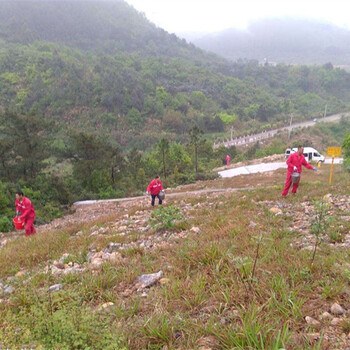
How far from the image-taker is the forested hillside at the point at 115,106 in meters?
19.6

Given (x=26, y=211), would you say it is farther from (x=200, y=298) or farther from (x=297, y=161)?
(x=297, y=161)

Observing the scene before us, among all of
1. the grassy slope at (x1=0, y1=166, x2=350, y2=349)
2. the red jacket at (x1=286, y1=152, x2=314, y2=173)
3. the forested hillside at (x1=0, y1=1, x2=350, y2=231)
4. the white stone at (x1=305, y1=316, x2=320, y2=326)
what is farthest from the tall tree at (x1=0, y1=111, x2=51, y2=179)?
the white stone at (x1=305, y1=316, x2=320, y2=326)

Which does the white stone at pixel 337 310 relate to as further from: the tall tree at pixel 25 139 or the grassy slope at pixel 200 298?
the tall tree at pixel 25 139

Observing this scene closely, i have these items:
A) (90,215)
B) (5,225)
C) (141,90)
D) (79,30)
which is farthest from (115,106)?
(79,30)

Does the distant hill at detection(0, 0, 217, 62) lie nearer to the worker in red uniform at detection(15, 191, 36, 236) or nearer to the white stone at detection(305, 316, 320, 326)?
the worker in red uniform at detection(15, 191, 36, 236)

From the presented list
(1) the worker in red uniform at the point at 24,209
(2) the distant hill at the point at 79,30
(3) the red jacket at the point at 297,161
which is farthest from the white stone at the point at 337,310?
(2) the distant hill at the point at 79,30

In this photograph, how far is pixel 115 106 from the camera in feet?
227

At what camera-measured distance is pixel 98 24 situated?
16212 centimetres

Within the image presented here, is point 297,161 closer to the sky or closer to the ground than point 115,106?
closer to the ground

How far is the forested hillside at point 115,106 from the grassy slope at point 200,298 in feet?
36.8

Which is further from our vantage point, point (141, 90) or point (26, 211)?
point (141, 90)

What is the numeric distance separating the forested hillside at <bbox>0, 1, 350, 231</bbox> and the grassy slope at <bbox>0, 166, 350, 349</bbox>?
36.8ft

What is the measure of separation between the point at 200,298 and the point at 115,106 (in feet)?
231

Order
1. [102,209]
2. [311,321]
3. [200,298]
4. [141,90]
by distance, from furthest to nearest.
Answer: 1. [141,90]
2. [102,209]
3. [200,298]
4. [311,321]
